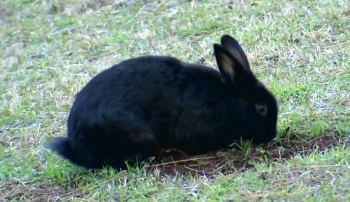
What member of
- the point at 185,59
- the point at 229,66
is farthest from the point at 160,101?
the point at 185,59

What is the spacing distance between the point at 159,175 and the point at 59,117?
1703mm

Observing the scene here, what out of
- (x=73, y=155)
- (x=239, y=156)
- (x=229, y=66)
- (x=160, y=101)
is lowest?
(x=239, y=156)

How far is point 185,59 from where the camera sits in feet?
23.9

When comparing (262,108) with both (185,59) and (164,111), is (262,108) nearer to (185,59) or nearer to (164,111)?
(164,111)

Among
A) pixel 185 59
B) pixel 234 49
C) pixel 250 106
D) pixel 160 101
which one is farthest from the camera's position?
pixel 185 59

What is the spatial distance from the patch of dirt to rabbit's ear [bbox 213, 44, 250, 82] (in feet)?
1.46

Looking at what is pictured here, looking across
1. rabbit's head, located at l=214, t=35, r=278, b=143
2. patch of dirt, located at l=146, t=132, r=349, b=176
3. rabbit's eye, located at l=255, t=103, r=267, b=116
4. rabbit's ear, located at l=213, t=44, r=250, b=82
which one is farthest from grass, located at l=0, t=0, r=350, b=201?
rabbit's ear, located at l=213, t=44, r=250, b=82

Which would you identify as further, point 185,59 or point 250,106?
point 185,59

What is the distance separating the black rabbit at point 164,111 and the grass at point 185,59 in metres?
0.15

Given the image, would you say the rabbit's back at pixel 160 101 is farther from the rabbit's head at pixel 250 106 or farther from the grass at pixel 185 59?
the grass at pixel 185 59

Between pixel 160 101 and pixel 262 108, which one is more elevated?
pixel 160 101

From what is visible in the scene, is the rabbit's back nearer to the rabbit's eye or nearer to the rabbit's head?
the rabbit's head

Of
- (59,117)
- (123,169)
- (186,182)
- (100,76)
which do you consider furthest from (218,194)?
(59,117)

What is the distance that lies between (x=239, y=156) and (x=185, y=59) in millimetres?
2365
